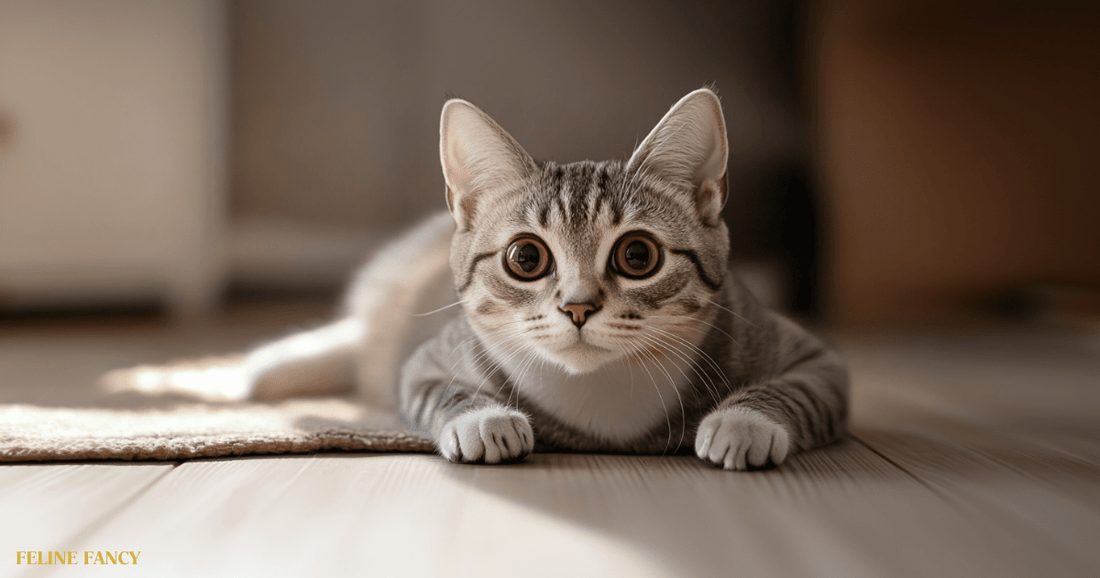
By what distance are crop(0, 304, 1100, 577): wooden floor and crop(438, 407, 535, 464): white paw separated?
0.02m

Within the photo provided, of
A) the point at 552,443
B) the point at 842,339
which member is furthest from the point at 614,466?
the point at 842,339

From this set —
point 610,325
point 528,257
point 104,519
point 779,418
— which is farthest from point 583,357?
point 104,519

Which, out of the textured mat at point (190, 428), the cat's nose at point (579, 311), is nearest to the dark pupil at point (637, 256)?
the cat's nose at point (579, 311)

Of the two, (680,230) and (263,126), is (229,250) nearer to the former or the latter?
(263,126)

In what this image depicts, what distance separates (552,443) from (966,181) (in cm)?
332

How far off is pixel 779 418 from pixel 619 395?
0.77 ft

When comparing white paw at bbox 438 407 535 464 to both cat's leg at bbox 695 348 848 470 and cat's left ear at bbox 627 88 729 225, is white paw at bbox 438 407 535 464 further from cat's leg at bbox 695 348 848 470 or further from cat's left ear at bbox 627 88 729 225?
cat's left ear at bbox 627 88 729 225

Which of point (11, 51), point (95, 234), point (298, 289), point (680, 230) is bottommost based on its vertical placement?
point (298, 289)

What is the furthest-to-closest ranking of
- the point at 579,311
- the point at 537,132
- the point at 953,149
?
the point at 953,149
the point at 537,132
the point at 579,311

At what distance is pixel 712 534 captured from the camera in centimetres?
76

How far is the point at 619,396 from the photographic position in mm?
1052

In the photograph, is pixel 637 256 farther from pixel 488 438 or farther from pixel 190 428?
pixel 190 428

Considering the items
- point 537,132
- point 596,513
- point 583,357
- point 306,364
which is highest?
point 537,132

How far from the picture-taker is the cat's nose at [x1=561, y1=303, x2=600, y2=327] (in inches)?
36.2
